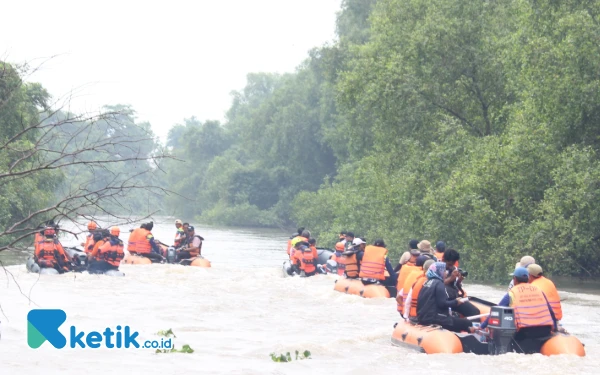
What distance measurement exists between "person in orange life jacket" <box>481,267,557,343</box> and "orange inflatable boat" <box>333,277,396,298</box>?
23.1 feet

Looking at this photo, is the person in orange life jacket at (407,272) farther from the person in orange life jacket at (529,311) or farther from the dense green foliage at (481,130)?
the dense green foliage at (481,130)

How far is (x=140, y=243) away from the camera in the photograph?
2512 centimetres

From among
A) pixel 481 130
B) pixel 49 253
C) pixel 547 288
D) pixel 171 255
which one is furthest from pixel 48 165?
pixel 481 130

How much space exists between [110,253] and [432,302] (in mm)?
11898

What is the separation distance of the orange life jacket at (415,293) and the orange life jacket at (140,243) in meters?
14.3

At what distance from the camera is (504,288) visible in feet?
70.9

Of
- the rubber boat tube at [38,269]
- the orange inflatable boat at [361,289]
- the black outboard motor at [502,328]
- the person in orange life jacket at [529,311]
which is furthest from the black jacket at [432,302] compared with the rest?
the rubber boat tube at [38,269]

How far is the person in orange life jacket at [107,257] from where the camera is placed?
2139cm

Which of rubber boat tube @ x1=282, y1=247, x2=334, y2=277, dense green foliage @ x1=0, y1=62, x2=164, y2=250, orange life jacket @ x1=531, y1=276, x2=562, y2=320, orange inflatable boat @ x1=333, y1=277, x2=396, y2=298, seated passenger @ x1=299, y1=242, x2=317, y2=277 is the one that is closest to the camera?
dense green foliage @ x1=0, y1=62, x2=164, y2=250

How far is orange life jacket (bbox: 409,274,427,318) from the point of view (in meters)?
11.7

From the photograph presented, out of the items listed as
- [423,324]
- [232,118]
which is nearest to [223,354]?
[423,324]

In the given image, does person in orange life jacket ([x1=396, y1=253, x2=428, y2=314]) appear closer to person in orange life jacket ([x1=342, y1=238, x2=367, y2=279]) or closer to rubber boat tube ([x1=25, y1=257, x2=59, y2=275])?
person in orange life jacket ([x1=342, y1=238, x2=367, y2=279])

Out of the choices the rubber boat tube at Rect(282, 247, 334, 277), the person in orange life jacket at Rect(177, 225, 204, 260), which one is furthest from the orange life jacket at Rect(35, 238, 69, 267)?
the rubber boat tube at Rect(282, 247, 334, 277)

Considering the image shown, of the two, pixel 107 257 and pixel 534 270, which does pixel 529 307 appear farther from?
pixel 107 257
